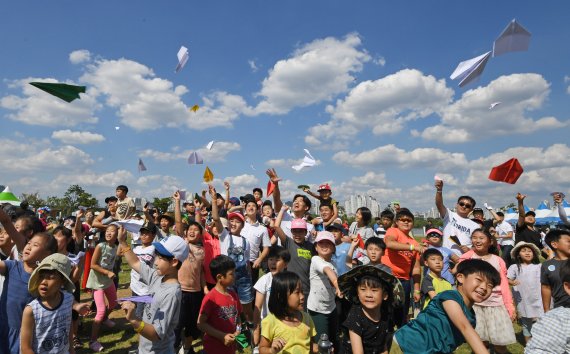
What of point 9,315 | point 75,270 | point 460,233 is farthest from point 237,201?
point 9,315

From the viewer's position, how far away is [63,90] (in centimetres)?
430

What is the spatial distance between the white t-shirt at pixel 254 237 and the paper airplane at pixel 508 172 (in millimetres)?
4921

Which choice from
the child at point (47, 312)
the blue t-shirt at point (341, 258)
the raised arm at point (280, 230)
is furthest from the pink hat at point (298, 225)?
the child at point (47, 312)

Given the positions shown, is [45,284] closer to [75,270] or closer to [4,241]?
[4,241]

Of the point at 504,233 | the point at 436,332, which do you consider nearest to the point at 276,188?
the point at 436,332

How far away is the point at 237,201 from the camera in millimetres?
8898

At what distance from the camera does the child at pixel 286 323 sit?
2.90m

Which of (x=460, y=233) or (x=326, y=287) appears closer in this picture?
(x=326, y=287)

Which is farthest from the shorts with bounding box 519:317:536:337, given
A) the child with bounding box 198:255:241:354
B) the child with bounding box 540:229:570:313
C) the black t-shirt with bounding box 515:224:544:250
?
the child with bounding box 198:255:241:354

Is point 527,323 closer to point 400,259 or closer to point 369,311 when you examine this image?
point 400,259

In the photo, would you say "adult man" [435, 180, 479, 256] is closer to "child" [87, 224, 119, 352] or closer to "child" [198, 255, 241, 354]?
"child" [198, 255, 241, 354]

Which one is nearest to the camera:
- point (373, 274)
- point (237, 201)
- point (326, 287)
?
point (373, 274)

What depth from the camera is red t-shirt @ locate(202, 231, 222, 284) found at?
5418 millimetres

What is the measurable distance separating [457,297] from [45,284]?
11.0 feet
